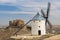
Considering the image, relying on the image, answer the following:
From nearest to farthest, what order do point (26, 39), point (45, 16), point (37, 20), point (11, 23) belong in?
1. point (26, 39)
2. point (37, 20)
3. point (45, 16)
4. point (11, 23)

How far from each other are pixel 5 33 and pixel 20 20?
990 centimetres

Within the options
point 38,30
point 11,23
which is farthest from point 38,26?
point 11,23

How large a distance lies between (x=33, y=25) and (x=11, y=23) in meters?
25.0

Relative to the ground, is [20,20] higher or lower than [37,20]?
lower

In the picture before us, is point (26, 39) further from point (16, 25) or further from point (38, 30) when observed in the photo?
point (16, 25)

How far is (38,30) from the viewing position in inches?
1713

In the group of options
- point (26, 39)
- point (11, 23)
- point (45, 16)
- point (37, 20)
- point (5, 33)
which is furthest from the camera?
point (11, 23)

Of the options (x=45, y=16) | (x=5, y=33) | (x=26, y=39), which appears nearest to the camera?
(x=26, y=39)

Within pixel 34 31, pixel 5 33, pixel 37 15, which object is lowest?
pixel 5 33

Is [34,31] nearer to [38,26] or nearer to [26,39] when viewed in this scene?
[38,26]

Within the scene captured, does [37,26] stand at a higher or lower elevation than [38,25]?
lower

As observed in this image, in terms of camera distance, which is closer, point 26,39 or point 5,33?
point 26,39

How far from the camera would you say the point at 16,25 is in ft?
229

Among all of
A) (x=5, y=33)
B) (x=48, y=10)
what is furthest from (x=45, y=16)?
(x=5, y=33)
